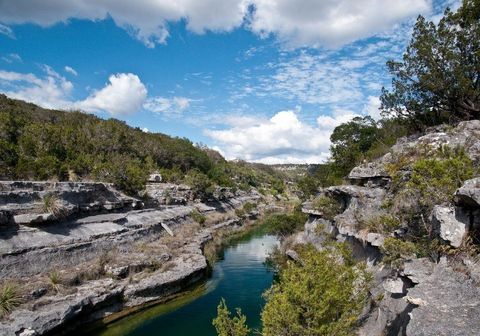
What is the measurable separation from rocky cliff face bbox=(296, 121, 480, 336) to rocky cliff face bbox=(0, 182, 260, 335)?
56.6 ft

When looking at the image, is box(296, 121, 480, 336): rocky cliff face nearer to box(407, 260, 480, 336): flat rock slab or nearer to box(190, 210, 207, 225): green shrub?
box(407, 260, 480, 336): flat rock slab

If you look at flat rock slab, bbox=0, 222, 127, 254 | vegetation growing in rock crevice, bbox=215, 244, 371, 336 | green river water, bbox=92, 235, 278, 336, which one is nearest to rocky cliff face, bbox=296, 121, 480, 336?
vegetation growing in rock crevice, bbox=215, 244, 371, 336

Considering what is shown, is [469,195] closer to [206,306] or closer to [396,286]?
[396,286]

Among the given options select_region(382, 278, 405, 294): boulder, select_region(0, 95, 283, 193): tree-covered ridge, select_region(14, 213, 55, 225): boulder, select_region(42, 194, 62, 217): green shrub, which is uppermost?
select_region(0, 95, 283, 193): tree-covered ridge

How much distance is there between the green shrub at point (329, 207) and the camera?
3256 centimetres

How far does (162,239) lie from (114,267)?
40.9 feet

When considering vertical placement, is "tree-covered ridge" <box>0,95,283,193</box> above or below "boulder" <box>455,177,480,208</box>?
above

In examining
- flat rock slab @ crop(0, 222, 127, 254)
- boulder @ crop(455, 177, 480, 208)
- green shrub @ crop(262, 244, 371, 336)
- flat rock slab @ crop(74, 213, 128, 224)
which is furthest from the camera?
flat rock slab @ crop(74, 213, 128, 224)

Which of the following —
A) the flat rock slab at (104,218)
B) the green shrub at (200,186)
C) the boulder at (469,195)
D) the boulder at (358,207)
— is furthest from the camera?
the green shrub at (200,186)

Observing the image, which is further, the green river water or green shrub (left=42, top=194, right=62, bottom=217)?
green shrub (left=42, top=194, right=62, bottom=217)

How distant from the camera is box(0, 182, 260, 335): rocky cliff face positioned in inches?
897

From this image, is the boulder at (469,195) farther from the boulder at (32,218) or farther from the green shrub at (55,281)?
the boulder at (32,218)

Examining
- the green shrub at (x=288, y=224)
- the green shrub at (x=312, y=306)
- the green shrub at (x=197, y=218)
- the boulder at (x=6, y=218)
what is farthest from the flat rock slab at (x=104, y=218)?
the green shrub at (x=312, y=306)

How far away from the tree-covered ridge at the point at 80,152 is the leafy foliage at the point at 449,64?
38043 mm
